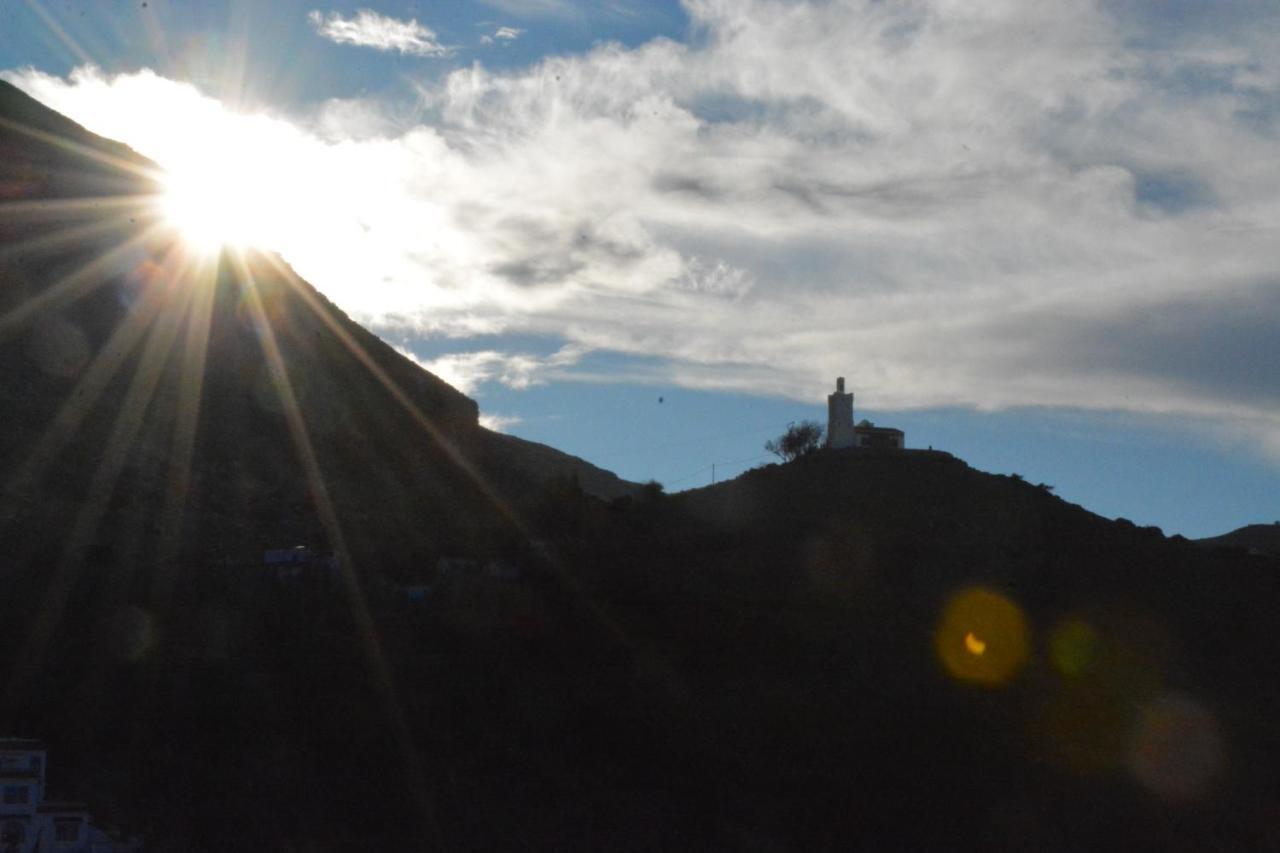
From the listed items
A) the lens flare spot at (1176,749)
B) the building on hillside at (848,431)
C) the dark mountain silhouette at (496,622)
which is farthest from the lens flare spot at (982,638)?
the building on hillside at (848,431)

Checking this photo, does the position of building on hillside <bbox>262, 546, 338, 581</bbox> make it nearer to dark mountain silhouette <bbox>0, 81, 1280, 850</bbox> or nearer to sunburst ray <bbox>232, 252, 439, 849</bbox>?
dark mountain silhouette <bbox>0, 81, 1280, 850</bbox>

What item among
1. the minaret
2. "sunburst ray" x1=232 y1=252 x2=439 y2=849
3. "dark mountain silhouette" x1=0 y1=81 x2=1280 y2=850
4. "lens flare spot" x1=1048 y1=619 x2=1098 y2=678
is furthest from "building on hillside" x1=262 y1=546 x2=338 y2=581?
the minaret

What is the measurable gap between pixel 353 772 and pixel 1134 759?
1532cm

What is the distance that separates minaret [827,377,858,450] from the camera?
54.3 metres

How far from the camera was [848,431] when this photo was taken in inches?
2178

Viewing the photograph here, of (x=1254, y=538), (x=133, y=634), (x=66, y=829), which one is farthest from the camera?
(x=1254, y=538)

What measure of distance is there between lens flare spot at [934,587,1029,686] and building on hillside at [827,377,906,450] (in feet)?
40.7

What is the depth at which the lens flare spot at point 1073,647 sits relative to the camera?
37.3 metres

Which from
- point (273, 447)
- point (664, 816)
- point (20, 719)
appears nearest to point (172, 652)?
point (20, 719)

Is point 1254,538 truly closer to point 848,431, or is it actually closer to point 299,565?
point 848,431

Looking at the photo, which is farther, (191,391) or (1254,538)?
(1254,538)


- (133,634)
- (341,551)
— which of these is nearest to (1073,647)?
(341,551)

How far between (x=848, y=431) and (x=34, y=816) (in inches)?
1535

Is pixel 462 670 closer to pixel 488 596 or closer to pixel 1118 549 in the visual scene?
pixel 488 596
